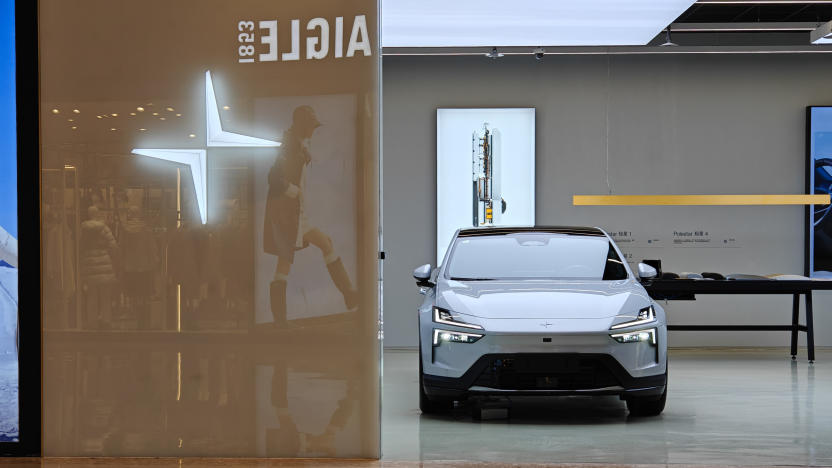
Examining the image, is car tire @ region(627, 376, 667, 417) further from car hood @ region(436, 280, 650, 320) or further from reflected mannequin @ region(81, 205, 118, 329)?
reflected mannequin @ region(81, 205, 118, 329)

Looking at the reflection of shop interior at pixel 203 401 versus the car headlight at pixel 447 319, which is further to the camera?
the car headlight at pixel 447 319

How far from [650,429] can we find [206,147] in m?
3.29

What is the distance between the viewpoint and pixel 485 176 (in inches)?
452

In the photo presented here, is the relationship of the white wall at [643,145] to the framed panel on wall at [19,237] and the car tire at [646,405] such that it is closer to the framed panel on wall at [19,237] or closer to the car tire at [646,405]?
the car tire at [646,405]

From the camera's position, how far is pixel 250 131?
482 centimetres

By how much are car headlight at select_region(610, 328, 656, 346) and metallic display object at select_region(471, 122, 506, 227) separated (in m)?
5.40

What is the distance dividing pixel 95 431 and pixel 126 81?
187 centimetres

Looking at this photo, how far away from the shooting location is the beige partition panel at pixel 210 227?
477 centimetres

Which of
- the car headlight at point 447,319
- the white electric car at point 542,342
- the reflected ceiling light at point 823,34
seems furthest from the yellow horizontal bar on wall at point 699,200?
the car headlight at point 447,319

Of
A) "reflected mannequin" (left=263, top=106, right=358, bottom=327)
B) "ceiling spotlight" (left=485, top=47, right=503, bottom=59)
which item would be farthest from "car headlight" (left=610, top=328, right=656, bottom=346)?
"ceiling spotlight" (left=485, top=47, right=503, bottom=59)

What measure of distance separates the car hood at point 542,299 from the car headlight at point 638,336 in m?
0.15

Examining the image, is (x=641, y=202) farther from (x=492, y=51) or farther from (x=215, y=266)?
(x=215, y=266)

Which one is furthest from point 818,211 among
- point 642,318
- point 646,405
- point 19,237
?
point 19,237

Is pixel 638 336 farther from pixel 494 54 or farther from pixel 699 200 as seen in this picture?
pixel 494 54
